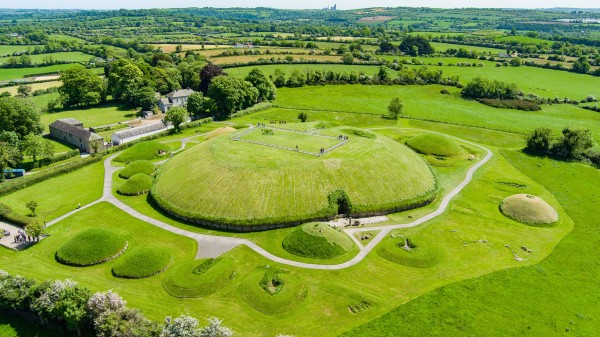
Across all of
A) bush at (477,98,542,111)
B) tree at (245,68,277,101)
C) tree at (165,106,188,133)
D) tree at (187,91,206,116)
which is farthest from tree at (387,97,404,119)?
tree at (165,106,188,133)

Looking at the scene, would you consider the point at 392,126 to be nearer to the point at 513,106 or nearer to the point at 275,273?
the point at 513,106

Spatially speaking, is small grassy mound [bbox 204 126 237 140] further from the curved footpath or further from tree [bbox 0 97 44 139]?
tree [bbox 0 97 44 139]

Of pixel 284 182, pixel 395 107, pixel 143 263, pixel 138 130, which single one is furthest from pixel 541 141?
pixel 138 130

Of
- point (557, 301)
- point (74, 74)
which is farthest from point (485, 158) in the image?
point (74, 74)

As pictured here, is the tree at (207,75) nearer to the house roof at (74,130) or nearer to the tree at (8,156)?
the house roof at (74,130)

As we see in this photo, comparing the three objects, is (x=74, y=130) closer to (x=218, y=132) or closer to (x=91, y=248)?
(x=218, y=132)
